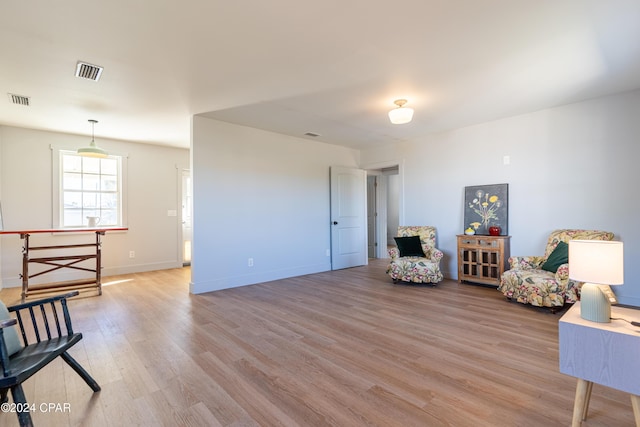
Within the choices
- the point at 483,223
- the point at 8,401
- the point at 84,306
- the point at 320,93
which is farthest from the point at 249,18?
the point at 483,223

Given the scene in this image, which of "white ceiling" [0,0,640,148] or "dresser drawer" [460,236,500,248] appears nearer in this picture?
"white ceiling" [0,0,640,148]

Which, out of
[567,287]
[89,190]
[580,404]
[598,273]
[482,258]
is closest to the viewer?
[580,404]

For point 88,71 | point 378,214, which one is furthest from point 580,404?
point 378,214

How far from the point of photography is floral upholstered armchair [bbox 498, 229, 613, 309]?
10.7ft

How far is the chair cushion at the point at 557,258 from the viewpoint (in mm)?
3529

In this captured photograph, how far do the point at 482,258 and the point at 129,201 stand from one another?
20.8 ft

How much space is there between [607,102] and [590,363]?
3.80m

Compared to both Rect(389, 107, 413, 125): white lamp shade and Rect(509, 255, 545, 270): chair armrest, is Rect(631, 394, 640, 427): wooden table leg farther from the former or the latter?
Rect(389, 107, 413, 125): white lamp shade

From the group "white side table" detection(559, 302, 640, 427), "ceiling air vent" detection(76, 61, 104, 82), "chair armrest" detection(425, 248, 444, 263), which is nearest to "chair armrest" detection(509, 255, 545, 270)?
"chair armrest" detection(425, 248, 444, 263)

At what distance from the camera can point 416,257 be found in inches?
195

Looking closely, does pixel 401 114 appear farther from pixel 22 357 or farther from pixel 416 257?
pixel 22 357

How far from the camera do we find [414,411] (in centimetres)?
172

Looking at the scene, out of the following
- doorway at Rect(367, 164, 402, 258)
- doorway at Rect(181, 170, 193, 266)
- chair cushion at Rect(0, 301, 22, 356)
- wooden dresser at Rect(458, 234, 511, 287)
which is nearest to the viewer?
chair cushion at Rect(0, 301, 22, 356)

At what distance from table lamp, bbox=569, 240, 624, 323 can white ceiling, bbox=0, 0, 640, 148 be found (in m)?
1.64
